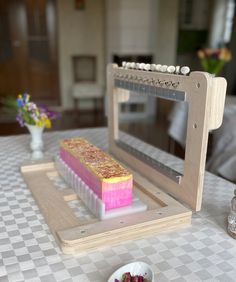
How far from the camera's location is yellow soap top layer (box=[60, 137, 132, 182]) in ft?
2.56

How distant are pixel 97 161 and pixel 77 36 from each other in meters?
4.19

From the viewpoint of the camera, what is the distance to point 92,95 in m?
4.41

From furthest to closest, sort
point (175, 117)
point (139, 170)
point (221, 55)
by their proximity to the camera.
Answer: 1. point (221, 55)
2. point (175, 117)
3. point (139, 170)

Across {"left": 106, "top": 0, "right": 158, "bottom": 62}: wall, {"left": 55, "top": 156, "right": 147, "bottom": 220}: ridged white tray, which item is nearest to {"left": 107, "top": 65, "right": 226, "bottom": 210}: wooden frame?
{"left": 55, "top": 156, "right": 147, "bottom": 220}: ridged white tray

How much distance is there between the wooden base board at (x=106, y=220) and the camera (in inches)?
26.7

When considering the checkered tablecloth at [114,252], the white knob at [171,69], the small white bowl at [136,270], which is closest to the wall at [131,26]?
the white knob at [171,69]

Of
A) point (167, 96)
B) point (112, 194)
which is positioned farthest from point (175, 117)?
point (112, 194)

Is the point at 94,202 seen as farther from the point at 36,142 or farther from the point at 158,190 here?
the point at 36,142

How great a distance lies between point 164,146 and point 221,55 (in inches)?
→ 40.0


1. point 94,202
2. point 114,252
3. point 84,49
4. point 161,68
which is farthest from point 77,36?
point 114,252

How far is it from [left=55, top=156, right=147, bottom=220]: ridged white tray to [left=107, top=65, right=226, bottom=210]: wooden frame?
0.12m

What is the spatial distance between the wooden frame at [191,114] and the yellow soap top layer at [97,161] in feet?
0.55

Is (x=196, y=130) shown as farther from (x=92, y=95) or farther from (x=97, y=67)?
(x=97, y=67)

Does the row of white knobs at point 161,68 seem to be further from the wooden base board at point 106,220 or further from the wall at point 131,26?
the wall at point 131,26
